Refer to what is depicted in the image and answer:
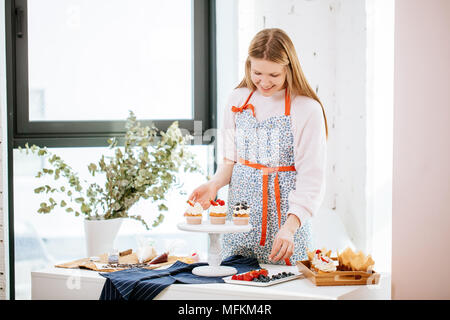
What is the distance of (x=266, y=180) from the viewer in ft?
5.80

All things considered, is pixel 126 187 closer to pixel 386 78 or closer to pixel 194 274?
pixel 194 274

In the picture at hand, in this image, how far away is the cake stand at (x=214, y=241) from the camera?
153 centimetres

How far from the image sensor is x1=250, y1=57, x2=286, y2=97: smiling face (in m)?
1.72

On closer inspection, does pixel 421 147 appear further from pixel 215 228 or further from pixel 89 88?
pixel 89 88

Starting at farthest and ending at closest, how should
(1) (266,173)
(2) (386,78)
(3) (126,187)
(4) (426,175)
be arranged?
(3) (126,187) < (2) (386,78) < (1) (266,173) < (4) (426,175)

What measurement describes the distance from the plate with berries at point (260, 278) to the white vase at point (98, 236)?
79 centimetres

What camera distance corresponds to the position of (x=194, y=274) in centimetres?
162

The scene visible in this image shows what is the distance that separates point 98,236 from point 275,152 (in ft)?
2.86

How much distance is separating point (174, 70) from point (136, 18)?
325 millimetres

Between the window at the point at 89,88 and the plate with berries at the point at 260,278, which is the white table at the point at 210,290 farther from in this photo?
the window at the point at 89,88

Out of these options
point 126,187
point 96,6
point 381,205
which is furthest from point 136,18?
point 381,205

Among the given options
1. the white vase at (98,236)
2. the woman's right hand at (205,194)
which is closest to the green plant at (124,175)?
the white vase at (98,236)

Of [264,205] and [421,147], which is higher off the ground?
[421,147]

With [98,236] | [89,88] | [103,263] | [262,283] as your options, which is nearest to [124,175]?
[98,236]
